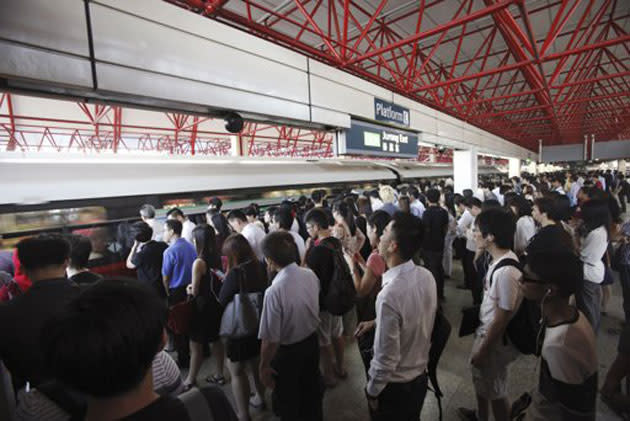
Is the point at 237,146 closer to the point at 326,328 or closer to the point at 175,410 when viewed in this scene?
the point at 326,328

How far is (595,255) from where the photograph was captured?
3.06m

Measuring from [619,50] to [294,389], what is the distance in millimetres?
13532

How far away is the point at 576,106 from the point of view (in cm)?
1380

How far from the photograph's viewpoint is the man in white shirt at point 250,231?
12.3ft

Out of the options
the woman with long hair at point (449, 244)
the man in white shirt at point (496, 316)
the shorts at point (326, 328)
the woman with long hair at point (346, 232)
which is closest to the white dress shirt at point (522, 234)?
the woman with long hair at point (449, 244)

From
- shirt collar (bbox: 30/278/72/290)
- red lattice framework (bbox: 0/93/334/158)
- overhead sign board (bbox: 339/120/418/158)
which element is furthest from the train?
shirt collar (bbox: 30/278/72/290)

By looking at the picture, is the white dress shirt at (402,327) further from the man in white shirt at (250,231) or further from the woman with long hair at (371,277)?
the man in white shirt at (250,231)

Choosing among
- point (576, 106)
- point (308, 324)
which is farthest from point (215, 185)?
point (576, 106)

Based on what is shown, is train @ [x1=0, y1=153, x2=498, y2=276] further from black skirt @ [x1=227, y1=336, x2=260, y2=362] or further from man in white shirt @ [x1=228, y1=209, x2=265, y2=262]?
black skirt @ [x1=227, y1=336, x2=260, y2=362]

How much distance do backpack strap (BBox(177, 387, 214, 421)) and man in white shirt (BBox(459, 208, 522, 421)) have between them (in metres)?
1.87

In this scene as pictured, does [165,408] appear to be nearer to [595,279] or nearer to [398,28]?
[595,279]

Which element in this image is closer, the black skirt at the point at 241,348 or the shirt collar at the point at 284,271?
the shirt collar at the point at 284,271

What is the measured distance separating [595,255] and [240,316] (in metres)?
3.67

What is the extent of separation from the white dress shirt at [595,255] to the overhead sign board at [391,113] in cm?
331
